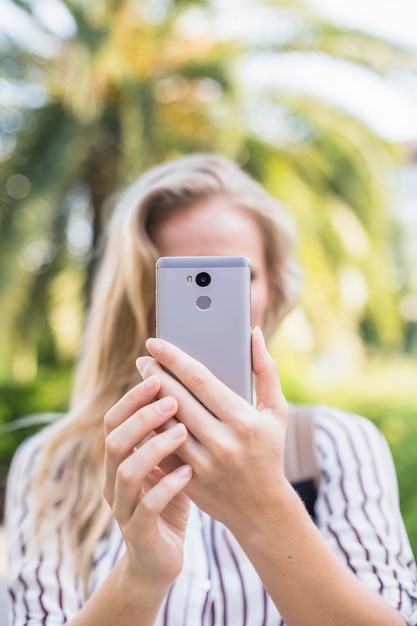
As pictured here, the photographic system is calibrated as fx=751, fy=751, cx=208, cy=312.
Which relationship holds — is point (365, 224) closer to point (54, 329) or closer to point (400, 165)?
point (400, 165)

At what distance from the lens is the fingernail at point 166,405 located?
1143mm

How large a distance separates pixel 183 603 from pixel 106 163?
6.44 m

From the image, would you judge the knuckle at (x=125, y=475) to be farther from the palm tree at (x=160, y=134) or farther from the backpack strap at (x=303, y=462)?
the palm tree at (x=160, y=134)

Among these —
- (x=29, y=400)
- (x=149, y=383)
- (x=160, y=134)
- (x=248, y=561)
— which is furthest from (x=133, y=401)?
(x=29, y=400)

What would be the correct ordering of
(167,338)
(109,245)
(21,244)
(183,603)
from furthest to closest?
(21,244)
(109,245)
(183,603)
(167,338)

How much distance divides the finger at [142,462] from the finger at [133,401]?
7 centimetres

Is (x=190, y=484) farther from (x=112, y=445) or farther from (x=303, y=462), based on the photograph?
(x=303, y=462)

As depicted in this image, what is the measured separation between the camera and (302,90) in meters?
7.60

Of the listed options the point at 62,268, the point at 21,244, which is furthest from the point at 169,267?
the point at 62,268

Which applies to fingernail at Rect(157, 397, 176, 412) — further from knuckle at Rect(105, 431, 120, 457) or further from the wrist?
the wrist

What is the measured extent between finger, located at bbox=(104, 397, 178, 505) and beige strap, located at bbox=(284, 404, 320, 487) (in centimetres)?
58

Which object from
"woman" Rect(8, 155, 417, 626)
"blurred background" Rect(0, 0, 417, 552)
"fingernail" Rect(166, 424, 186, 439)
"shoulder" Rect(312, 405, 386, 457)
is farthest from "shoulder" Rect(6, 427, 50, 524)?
"blurred background" Rect(0, 0, 417, 552)

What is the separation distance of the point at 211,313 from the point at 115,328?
65cm

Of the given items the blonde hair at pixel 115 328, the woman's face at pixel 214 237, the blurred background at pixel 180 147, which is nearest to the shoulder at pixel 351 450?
the woman's face at pixel 214 237
